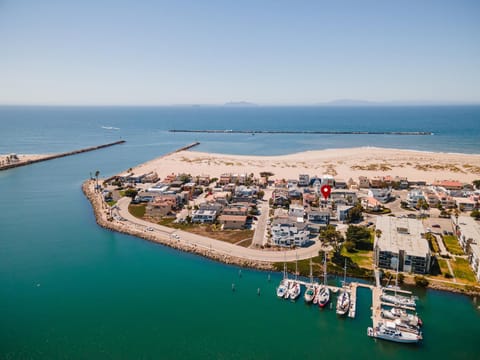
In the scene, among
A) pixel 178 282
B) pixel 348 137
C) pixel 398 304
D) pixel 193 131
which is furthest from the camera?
pixel 193 131

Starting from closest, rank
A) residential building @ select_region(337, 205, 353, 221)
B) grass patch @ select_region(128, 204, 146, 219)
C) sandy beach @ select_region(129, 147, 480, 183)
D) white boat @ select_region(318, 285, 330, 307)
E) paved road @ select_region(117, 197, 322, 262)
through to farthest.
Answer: white boat @ select_region(318, 285, 330, 307) → paved road @ select_region(117, 197, 322, 262) → residential building @ select_region(337, 205, 353, 221) → grass patch @ select_region(128, 204, 146, 219) → sandy beach @ select_region(129, 147, 480, 183)

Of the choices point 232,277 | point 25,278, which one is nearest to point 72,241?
point 25,278

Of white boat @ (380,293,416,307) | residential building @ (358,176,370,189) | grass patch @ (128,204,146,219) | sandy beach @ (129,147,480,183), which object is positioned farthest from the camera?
sandy beach @ (129,147,480,183)

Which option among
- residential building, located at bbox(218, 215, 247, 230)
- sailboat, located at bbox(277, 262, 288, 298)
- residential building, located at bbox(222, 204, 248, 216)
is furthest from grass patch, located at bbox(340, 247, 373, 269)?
residential building, located at bbox(222, 204, 248, 216)

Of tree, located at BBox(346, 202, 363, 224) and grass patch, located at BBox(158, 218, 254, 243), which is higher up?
tree, located at BBox(346, 202, 363, 224)

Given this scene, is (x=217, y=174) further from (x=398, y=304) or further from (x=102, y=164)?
(x=398, y=304)

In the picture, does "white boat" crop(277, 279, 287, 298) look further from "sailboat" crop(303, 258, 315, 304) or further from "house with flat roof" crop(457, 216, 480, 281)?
"house with flat roof" crop(457, 216, 480, 281)
